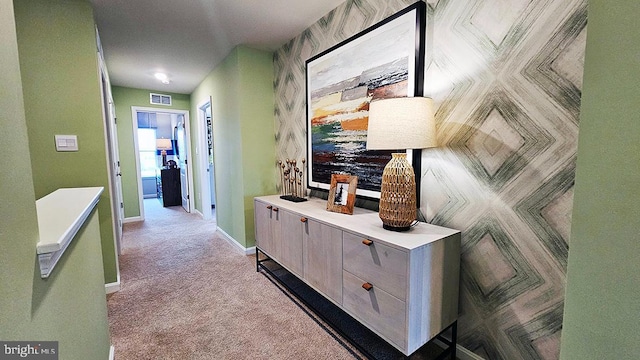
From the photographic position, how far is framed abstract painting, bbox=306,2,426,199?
1646 millimetres

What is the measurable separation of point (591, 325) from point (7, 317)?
1.19m

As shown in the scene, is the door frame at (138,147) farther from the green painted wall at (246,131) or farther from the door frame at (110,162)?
the green painted wall at (246,131)

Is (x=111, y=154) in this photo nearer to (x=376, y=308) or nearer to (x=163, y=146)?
(x=376, y=308)

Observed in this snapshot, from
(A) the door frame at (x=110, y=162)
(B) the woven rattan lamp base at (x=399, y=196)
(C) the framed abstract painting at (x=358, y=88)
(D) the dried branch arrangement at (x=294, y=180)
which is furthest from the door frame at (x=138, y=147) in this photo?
(B) the woven rattan lamp base at (x=399, y=196)

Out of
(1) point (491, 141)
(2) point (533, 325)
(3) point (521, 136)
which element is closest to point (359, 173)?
(1) point (491, 141)

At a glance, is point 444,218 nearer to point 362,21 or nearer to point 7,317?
point 362,21

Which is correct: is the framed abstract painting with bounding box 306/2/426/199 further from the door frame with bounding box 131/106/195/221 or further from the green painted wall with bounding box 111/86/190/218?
the green painted wall with bounding box 111/86/190/218

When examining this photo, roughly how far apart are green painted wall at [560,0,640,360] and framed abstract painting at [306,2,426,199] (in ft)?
3.63

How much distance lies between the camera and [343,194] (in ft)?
6.36

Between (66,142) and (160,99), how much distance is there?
10.3 feet

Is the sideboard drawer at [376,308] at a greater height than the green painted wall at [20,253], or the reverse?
the green painted wall at [20,253]

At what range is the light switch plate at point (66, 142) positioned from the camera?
2.12 m

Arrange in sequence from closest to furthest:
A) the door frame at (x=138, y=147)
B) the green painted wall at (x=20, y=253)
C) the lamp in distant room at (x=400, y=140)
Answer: the green painted wall at (x=20, y=253) < the lamp in distant room at (x=400, y=140) < the door frame at (x=138, y=147)

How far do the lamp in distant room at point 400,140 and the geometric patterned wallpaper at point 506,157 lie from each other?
9.9 inches
